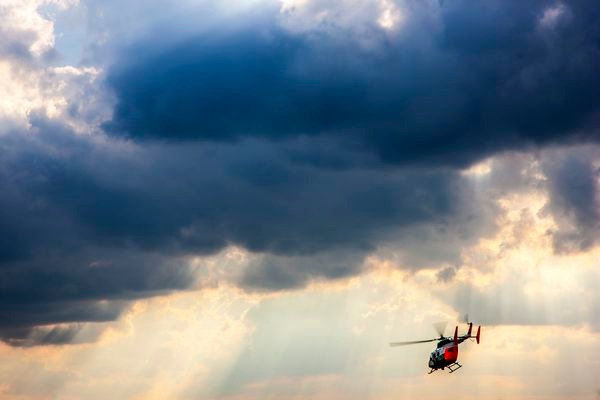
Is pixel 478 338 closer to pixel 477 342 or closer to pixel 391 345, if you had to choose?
pixel 477 342

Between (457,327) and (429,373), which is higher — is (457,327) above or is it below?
above

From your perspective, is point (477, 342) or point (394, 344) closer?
point (394, 344)

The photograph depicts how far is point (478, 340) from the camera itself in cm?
19788

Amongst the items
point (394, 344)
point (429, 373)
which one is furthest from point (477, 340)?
point (394, 344)

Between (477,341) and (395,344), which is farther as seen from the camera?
(477,341)

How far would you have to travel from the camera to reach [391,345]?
183 metres

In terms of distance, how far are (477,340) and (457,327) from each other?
22.1 ft

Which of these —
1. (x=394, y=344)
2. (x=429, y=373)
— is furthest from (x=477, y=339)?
(x=394, y=344)

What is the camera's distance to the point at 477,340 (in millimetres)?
198125

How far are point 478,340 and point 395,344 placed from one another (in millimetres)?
31174

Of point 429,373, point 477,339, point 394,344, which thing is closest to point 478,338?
point 477,339

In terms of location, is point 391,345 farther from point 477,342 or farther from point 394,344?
point 477,342

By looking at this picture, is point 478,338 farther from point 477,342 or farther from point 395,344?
point 395,344

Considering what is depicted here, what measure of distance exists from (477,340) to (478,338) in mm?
1675
